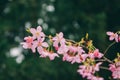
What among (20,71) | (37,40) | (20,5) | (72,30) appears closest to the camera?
(37,40)

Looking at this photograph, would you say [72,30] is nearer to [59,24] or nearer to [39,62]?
[59,24]

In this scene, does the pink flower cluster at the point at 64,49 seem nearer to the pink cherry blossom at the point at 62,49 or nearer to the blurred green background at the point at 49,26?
the pink cherry blossom at the point at 62,49

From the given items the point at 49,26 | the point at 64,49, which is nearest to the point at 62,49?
the point at 64,49

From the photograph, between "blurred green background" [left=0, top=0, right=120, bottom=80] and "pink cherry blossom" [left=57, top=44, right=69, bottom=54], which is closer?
"pink cherry blossom" [left=57, top=44, right=69, bottom=54]

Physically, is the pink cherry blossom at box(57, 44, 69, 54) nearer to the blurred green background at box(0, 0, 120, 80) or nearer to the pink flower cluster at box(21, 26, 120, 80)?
the pink flower cluster at box(21, 26, 120, 80)

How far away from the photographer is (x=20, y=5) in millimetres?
12953

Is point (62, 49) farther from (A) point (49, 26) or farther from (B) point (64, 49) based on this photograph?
(A) point (49, 26)

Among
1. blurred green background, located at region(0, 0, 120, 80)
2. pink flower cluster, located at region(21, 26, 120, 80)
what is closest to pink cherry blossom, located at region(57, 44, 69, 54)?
pink flower cluster, located at region(21, 26, 120, 80)

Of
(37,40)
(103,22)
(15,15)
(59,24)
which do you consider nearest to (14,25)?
(15,15)

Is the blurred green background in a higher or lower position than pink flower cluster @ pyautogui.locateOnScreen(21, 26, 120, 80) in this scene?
higher

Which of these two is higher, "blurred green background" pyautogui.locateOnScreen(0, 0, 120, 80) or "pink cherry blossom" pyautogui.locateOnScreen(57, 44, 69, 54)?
"blurred green background" pyautogui.locateOnScreen(0, 0, 120, 80)

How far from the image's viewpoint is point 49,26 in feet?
45.7

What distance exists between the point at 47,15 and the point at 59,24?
0.45 meters

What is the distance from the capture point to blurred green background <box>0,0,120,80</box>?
12.4m
